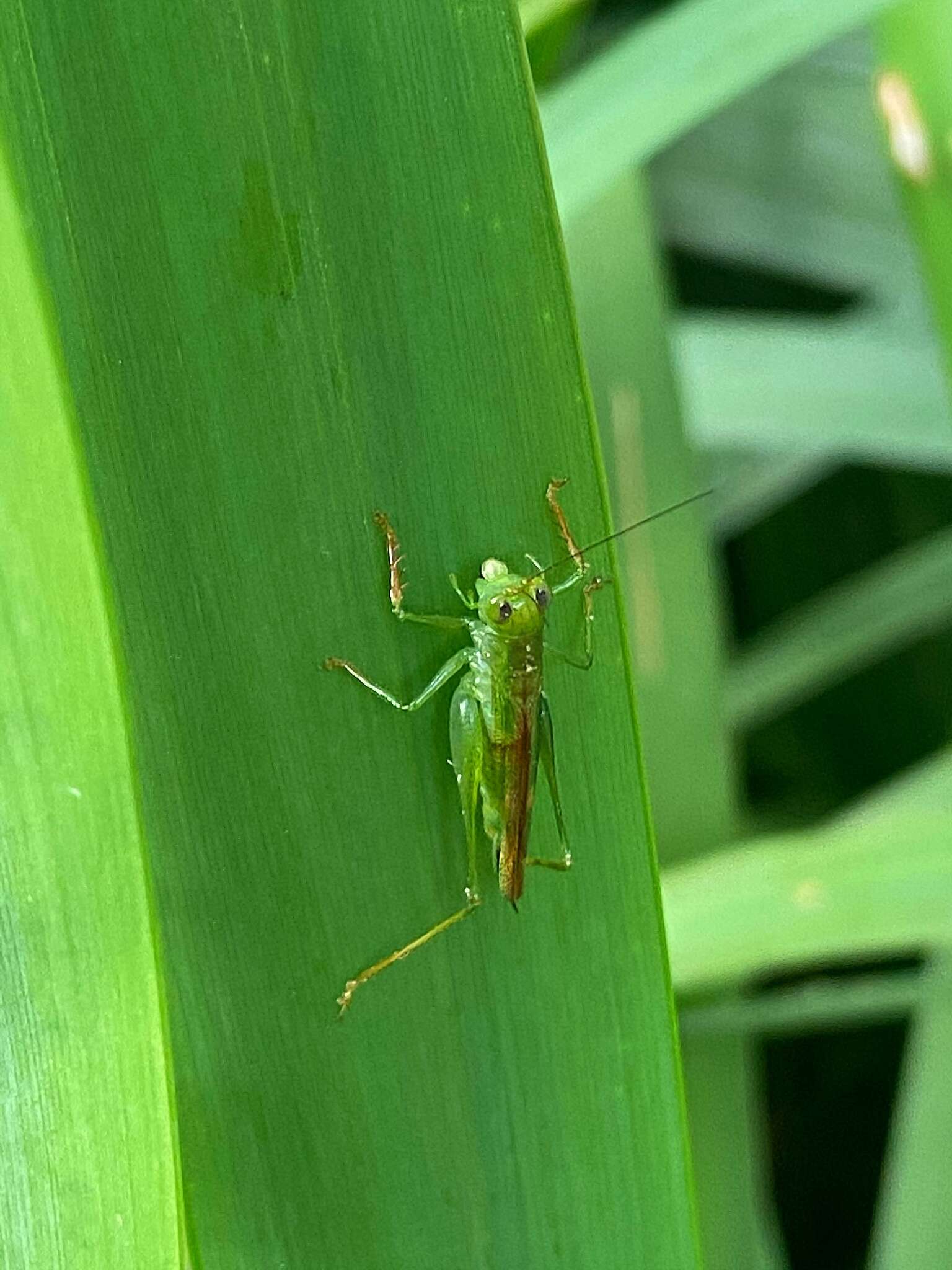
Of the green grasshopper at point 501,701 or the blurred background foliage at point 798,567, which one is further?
the blurred background foliage at point 798,567

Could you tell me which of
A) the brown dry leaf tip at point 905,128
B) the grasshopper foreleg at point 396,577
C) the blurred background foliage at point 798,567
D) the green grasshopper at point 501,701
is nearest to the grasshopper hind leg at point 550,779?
the green grasshopper at point 501,701

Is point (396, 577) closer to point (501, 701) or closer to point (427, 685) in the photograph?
point (427, 685)

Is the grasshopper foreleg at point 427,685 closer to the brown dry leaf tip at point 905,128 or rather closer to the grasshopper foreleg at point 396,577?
the grasshopper foreleg at point 396,577

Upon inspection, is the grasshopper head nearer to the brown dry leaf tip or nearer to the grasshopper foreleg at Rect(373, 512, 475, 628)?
the grasshopper foreleg at Rect(373, 512, 475, 628)

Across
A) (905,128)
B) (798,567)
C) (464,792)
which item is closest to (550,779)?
(464,792)

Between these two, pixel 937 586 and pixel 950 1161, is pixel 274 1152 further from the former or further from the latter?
pixel 937 586
